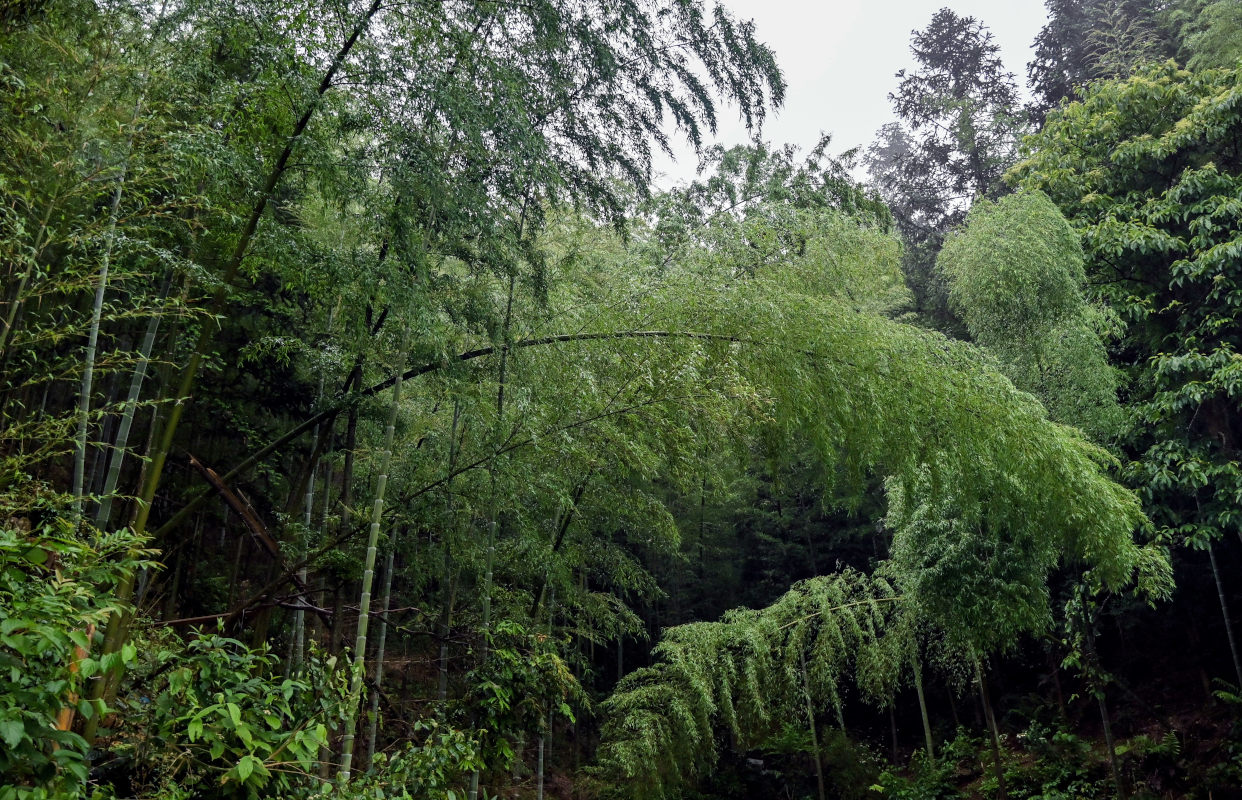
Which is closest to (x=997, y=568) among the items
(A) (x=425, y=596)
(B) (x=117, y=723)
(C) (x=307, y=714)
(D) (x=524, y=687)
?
(D) (x=524, y=687)

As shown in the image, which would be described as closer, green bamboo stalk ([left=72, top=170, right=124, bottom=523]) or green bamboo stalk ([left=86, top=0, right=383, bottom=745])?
green bamboo stalk ([left=72, top=170, right=124, bottom=523])

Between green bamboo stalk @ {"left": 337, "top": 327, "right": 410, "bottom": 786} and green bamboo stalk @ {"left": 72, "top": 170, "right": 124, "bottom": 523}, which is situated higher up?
green bamboo stalk @ {"left": 72, "top": 170, "right": 124, "bottom": 523}

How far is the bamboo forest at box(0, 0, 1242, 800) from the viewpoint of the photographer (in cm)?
243

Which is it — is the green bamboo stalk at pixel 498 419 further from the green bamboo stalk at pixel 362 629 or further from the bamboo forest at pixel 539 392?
the green bamboo stalk at pixel 362 629

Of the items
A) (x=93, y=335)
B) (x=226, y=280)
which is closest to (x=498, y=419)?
(x=226, y=280)

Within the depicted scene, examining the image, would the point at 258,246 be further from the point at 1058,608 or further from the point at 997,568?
the point at 1058,608

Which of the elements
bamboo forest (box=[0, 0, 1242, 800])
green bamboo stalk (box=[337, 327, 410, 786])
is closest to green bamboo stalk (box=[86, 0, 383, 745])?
bamboo forest (box=[0, 0, 1242, 800])

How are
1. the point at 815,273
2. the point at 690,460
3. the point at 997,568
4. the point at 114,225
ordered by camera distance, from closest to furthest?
the point at 114,225 → the point at 690,460 → the point at 815,273 → the point at 997,568

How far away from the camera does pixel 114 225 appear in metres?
2.56

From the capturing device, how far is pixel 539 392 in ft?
12.2

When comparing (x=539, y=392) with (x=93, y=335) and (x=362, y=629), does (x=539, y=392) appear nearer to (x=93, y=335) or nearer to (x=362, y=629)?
(x=362, y=629)

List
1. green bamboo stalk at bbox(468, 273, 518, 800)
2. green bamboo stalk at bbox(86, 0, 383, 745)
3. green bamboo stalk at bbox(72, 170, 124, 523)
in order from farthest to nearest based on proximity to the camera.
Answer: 1. green bamboo stalk at bbox(468, 273, 518, 800)
2. green bamboo stalk at bbox(86, 0, 383, 745)
3. green bamboo stalk at bbox(72, 170, 124, 523)

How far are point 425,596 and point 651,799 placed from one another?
4.29 meters

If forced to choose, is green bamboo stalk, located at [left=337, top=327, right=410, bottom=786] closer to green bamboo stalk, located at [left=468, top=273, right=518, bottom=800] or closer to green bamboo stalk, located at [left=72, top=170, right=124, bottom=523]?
green bamboo stalk, located at [left=468, top=273, right=518, bottom=800]
